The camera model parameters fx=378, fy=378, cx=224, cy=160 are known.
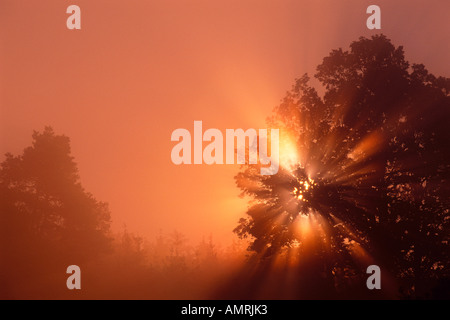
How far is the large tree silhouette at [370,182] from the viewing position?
17.8 m

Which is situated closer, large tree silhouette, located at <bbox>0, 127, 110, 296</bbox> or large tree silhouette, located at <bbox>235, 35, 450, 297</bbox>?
large tree silhouette, located at <bbox>235, 35, 450, 297</bbox>

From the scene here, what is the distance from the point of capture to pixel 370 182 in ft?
61.4

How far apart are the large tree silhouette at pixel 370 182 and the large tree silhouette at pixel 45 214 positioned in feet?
49.6

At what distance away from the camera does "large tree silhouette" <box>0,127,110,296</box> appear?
25.8m

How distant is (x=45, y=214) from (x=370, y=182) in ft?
75.3

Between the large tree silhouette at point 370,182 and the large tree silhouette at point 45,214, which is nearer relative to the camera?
the large tree silhouette at point 370,182

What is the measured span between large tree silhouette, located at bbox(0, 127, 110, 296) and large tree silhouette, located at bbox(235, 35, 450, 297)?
15.1 meters

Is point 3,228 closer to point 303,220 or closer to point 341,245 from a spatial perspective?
point 303,220

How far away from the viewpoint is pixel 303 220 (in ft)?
64.0

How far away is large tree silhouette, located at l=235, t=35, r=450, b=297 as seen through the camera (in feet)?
58.2

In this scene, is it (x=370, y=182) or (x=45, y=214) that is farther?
(x=45, y=214)

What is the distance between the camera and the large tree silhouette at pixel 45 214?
25797mm
